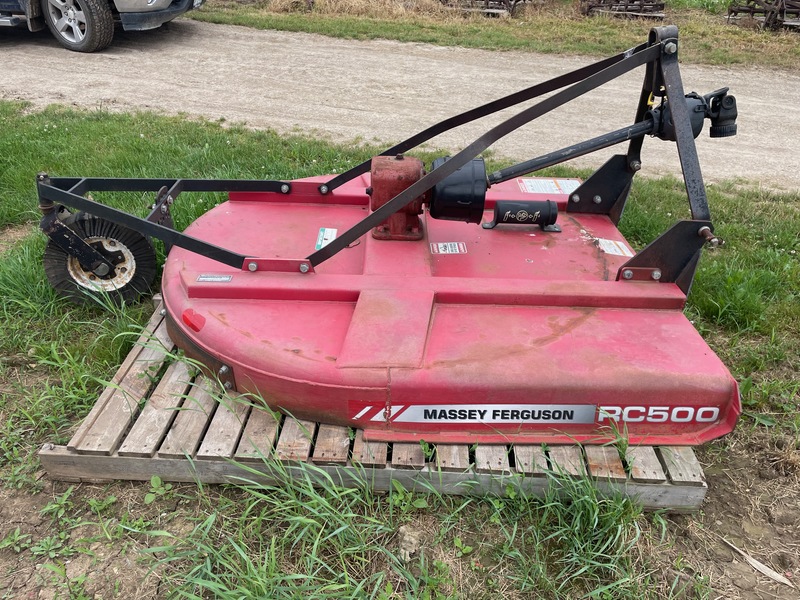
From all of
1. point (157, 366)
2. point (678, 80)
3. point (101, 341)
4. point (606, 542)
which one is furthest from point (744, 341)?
point (101, 341)

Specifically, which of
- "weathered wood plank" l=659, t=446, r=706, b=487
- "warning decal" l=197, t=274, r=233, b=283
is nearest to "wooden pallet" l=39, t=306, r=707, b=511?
"weathered wood plank" l=659, t=446, r=706, b=487

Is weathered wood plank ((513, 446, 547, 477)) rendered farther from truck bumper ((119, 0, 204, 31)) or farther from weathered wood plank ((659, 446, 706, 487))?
truck bumper ((119, 0, 204, 31))

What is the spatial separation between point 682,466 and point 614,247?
43.4 inches

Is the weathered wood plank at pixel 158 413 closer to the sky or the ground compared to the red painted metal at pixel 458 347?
closer to the ground

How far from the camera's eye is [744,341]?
10.3ft

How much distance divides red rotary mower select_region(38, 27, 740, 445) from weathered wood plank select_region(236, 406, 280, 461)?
8 centimetres

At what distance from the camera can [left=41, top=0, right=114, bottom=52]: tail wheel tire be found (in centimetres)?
740

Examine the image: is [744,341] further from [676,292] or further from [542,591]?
[542,591]

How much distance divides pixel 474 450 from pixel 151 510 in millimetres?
1157

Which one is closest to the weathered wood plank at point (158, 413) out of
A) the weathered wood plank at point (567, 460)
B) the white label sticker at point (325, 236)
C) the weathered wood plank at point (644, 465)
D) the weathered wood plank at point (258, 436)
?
the weathered wood plank at point (258, 436)

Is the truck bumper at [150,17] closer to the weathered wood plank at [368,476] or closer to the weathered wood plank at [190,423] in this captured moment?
the weathered wood plank at [190,423]

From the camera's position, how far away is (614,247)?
296cm

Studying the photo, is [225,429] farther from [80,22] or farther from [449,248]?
[80,22]

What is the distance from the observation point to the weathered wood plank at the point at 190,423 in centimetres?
228
